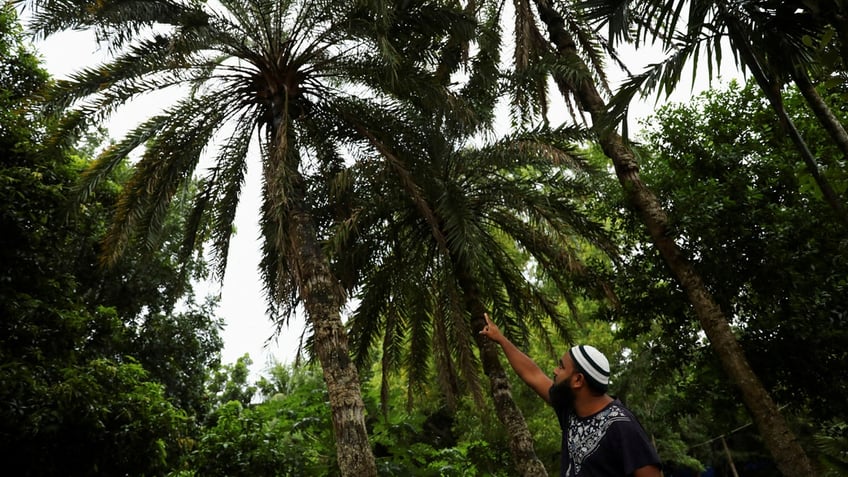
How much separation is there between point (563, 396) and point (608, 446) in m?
0.38

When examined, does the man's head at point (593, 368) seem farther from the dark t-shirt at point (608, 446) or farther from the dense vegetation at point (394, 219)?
the dense vegetation at point (394, 219)

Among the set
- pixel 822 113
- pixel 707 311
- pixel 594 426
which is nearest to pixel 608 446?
pixel 594 426

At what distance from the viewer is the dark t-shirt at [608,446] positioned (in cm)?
261

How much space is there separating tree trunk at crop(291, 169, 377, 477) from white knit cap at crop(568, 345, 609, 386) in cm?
460

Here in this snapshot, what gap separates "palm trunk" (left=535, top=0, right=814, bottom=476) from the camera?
640 centimetres

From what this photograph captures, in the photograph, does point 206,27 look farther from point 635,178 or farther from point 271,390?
point 271,390

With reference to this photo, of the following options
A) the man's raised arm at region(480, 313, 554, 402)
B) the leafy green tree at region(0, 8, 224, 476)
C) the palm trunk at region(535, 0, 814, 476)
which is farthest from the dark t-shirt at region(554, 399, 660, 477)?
the leafy green tree at region(0, 8, 224, 476)

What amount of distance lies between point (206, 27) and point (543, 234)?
19.6 ft

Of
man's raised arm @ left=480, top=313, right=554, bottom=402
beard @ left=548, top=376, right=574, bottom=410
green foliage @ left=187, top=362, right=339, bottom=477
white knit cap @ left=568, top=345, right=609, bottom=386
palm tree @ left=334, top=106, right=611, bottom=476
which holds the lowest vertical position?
beard @ left=548, top=376, right=574, bottom=410

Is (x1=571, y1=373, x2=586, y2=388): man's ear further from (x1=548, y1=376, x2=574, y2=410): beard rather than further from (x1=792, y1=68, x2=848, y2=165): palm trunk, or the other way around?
Answer: (x1=792, y1=68, x2=848, y2=165): palm trunk

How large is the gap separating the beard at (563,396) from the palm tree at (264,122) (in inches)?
173

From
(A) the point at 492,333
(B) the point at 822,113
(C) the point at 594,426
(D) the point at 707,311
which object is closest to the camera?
(C) the point at 594,426

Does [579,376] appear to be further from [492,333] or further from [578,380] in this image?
[492,333]

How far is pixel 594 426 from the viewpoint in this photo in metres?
2.84
